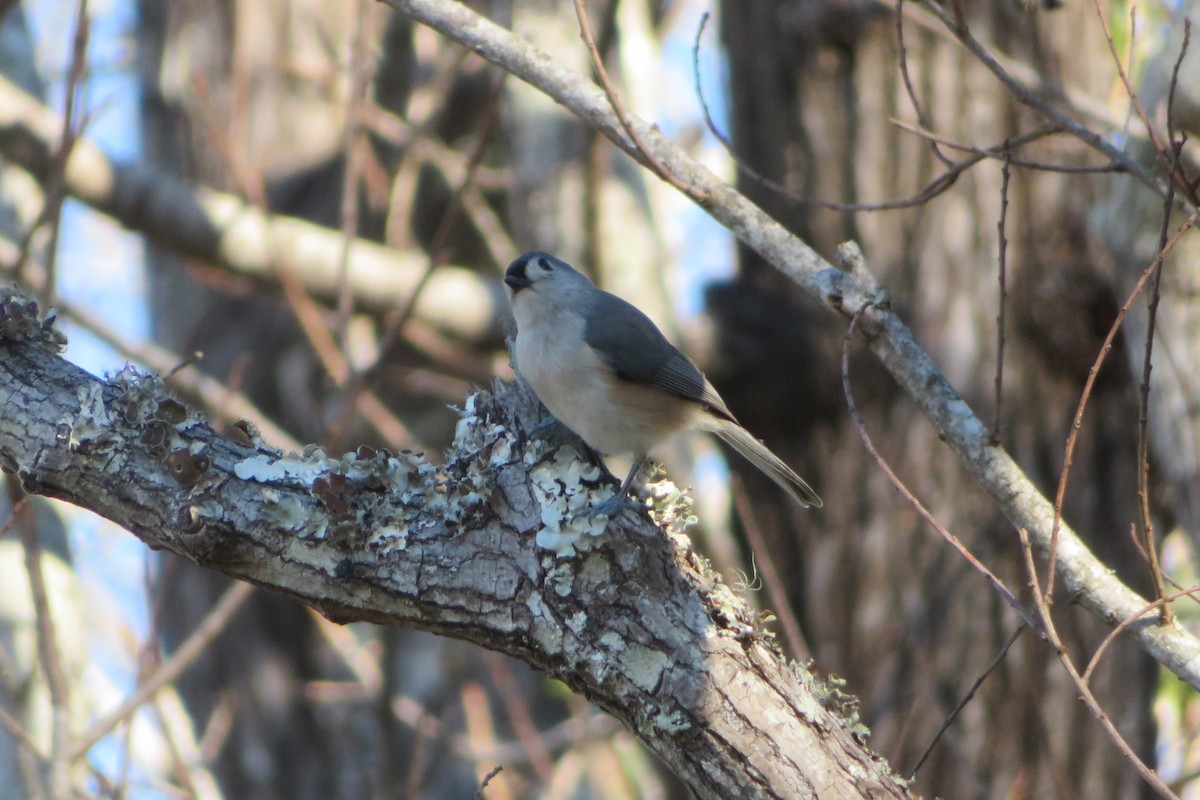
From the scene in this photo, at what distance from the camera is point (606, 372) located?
9.41ft

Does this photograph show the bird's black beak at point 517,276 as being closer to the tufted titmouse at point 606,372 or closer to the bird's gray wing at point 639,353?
the tufted titmouse at point 606,372

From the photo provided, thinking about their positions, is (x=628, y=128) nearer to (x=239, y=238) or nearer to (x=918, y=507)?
(x=918, y=507)

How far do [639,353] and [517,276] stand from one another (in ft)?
1.58

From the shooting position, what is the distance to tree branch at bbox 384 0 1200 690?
1896 mm

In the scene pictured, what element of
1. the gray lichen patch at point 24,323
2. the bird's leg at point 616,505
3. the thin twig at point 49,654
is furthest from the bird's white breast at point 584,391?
the thin twig at point 49,654

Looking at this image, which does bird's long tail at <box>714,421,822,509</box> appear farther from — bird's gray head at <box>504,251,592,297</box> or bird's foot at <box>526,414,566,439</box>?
bird's foot at <box>526,414,566,439</box>

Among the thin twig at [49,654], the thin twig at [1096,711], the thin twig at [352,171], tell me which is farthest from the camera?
the thin twig at [352,171]

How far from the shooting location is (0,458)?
5.77 feet

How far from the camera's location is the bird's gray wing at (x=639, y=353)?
2938mm

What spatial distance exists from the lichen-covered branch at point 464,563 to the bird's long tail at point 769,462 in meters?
1.26

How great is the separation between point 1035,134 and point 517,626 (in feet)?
4.29

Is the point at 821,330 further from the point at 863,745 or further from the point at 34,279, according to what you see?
the point at 34,279

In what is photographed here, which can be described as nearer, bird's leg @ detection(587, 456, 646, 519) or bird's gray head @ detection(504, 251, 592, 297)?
bird's leg @ detection(587, 456, 646, 519)

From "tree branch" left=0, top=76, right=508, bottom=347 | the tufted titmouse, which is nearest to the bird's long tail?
the tufted titmouse
